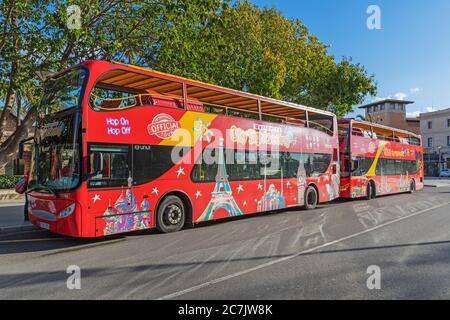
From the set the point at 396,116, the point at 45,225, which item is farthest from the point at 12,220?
the point at 396,116

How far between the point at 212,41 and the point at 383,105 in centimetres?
7706

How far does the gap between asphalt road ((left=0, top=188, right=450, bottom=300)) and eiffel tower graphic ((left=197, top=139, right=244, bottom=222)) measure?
1.68ft

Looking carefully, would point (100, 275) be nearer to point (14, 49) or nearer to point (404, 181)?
point (14, 49)

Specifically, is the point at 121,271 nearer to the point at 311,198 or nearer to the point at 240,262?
the point at 240,262

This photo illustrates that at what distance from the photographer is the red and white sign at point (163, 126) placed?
8.59 meters

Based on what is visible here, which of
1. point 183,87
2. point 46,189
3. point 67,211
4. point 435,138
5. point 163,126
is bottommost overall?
point 67,211

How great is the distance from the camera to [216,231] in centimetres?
947

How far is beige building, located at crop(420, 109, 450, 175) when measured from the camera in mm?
65500

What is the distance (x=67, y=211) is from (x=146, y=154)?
6.99 ft

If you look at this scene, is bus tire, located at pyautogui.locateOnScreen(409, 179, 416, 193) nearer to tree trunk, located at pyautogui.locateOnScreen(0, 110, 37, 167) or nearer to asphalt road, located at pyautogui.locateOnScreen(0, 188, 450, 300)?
asphalt road, located at pyautogui.locateOnScreen(0, 188, 450, 300)

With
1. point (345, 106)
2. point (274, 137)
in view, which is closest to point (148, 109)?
point (274, 137)

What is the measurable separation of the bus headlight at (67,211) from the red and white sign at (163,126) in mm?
2415

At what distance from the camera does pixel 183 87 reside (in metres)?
9.43

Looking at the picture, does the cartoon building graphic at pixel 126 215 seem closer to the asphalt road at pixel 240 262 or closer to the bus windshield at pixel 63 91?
the asphalt road at pixel 240 262
